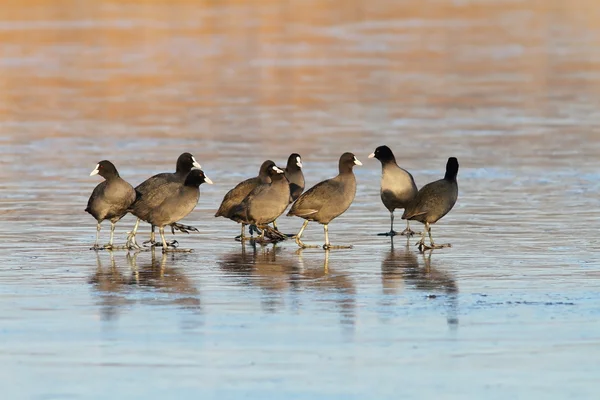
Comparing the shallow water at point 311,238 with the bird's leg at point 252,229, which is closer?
the shallow water at point 311,238

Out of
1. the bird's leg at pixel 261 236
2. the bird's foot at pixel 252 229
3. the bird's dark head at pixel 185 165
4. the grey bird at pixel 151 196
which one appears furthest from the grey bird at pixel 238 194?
the bird's dark head at pixel 185 165

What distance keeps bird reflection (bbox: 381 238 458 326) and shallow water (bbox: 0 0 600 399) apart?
1.9 inches

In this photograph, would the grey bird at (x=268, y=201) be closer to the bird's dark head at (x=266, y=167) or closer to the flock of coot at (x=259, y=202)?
the flock of coot at (x=259, y=202)

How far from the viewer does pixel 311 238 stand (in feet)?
56.7

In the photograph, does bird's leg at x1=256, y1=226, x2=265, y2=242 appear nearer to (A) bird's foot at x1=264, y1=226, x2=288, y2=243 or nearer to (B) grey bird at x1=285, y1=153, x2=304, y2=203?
(A) bird's foot at x1=264, y1=226, x2=288, y2=243

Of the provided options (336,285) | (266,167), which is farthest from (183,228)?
(336,285)

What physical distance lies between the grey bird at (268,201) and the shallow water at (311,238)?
1.33ft

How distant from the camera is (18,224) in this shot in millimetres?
18016

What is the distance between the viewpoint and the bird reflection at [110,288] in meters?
12.2

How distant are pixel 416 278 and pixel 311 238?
141 inches

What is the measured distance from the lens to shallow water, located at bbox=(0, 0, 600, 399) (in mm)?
10039

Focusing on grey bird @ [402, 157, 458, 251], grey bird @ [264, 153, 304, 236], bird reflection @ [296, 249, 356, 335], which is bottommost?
bird reflection @ [296, 249, 356, 335]

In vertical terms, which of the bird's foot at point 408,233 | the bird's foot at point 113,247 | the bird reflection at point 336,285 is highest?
the bird's foot at point 408,233

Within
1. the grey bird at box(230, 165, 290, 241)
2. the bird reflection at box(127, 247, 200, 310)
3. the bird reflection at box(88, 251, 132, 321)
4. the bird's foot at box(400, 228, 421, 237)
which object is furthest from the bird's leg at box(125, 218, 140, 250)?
the bird's foot at box(400, 228, 421, 237)
